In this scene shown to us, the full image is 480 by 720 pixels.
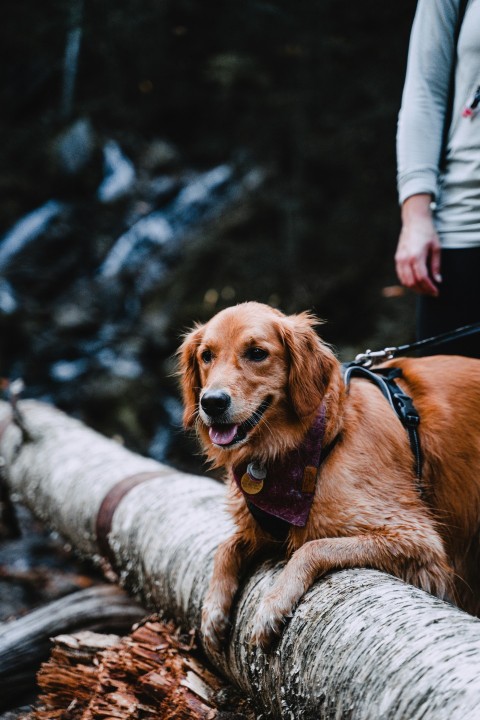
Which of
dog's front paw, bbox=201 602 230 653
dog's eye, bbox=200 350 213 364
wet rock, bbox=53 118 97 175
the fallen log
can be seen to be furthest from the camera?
wet rock, bbox=53 118 97 175

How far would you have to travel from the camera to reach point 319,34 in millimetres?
9594

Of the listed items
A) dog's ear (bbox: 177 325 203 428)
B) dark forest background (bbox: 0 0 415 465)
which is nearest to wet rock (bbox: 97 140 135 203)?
dark forest background (bbox: 0 0 415 465)

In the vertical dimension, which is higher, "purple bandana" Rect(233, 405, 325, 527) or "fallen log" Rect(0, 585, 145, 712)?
"purple bandana" Rect(233, 405, 325, 527)

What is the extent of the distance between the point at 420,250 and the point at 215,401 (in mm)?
1043

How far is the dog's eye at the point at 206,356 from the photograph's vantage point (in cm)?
245

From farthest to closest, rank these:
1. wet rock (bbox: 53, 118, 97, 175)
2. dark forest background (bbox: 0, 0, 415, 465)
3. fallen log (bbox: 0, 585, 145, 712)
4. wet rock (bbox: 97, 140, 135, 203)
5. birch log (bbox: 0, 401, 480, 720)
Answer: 1. wet rock (bbox: 97, 140, 135, 203)
2. wet rock (bbox: 53, 118, 97, 175)
3. dark forest background (bbox: 0, 0, 415, 465)
4. fallen log (bbox: 0, 585, 145, 712)
5. birch log (bbox: 0, 401, 480, 720)

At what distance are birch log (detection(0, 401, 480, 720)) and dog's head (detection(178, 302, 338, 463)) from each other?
524mm

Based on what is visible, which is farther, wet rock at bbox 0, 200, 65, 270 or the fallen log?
wet rock at bbox 0, 200, 65, 270

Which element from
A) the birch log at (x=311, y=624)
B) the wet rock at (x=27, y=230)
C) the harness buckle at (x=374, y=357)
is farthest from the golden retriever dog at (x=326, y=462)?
the wet rock at (x=27, y=230)

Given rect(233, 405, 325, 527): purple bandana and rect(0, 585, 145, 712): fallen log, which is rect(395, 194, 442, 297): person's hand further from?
rect(0, 585, 145, 712): fallen log

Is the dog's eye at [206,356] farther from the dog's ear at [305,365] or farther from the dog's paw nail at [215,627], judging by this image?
the dog's paw nail at [215,627]

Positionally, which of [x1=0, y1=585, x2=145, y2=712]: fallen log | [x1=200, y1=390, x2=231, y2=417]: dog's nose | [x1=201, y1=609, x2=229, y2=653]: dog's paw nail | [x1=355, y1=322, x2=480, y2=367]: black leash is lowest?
[x1=0, y1=585, x2=145, y2=712]: fallen log

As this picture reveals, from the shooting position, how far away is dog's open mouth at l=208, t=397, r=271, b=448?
224cm

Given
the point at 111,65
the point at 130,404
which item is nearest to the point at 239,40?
the point at 111,65
